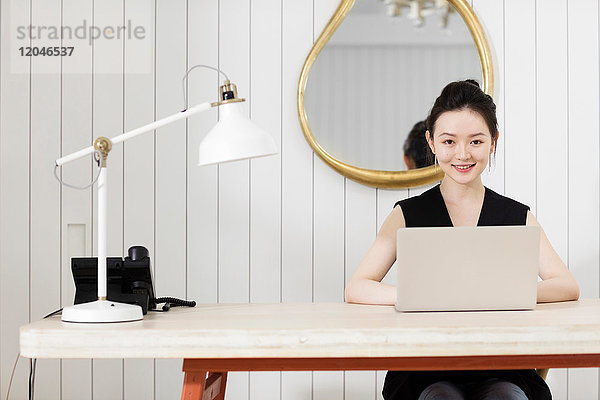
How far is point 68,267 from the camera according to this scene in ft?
8.29

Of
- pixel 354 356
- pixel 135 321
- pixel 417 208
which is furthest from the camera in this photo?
pixel 417 208

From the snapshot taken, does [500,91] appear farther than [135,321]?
Yes

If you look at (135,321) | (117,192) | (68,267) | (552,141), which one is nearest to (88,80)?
(117,192)

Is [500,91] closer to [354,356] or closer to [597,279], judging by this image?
[597,279]

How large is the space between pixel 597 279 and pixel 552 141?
524 mm

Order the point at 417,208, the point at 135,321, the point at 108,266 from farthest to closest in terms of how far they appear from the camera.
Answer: the point at 417,208 → the point at 108,266 → the point at 135,321

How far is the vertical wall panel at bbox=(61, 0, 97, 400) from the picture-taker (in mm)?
2518

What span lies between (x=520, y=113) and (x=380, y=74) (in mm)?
526

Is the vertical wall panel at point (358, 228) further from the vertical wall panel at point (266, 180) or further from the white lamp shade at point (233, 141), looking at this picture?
the white lamp shade at point (233, 141)

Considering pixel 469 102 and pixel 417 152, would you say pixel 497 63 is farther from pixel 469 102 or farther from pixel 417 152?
pixel 469 102

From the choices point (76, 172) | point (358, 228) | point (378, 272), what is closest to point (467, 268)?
point (378, 272)

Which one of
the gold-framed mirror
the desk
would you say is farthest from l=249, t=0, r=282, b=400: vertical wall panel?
the desk

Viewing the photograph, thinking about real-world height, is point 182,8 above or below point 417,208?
above

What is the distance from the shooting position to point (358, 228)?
2547 millimetres
